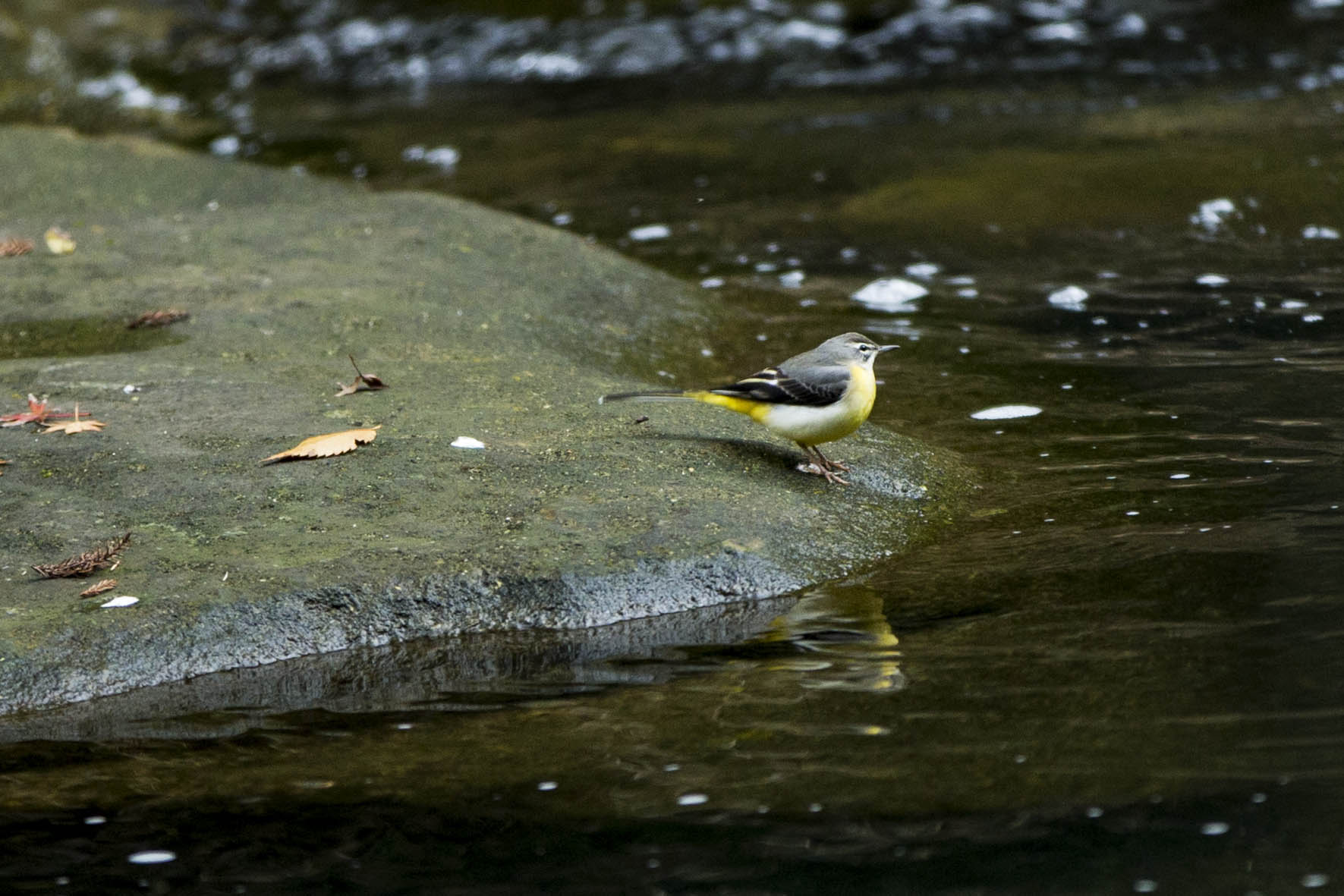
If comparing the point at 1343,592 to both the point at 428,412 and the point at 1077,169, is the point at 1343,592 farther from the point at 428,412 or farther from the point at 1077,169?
the point at 1077,169

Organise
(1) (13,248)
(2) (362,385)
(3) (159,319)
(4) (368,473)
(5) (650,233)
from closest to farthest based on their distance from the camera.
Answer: (4) (368,473) < (2) (362,385) < (3) (159,319) < (1) (13,248) < (5) (650,233)

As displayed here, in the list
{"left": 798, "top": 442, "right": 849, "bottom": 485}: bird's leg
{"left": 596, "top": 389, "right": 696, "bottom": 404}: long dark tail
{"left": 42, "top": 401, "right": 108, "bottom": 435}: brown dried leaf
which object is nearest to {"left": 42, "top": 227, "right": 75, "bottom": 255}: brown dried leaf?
{"left": 42, "top": 401, "right": 108, "bottom": 435}: brown dried leaf

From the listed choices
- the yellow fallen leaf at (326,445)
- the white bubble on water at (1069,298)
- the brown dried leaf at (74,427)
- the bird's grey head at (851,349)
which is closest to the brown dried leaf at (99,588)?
the yellow fallen leaf at (326,445)

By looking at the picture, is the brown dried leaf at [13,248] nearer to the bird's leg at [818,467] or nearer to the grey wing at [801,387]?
the grey wing at [801,387]

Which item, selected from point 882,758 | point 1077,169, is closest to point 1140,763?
point 882,758

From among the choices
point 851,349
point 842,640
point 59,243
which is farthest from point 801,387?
point 59,243

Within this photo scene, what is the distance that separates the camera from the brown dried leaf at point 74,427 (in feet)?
18.7

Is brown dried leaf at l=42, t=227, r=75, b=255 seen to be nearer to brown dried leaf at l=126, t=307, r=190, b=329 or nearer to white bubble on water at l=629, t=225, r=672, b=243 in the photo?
brown dried leaf at l=126, t=307, r=190, b=329

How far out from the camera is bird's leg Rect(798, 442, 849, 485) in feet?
18.8

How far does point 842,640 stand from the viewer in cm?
461

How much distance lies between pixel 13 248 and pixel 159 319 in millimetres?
1868

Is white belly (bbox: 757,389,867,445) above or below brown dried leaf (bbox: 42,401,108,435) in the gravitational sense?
below

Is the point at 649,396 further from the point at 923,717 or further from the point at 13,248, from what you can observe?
the point at 13,248

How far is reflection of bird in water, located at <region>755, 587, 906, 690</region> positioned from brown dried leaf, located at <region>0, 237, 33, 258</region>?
5.95 m
